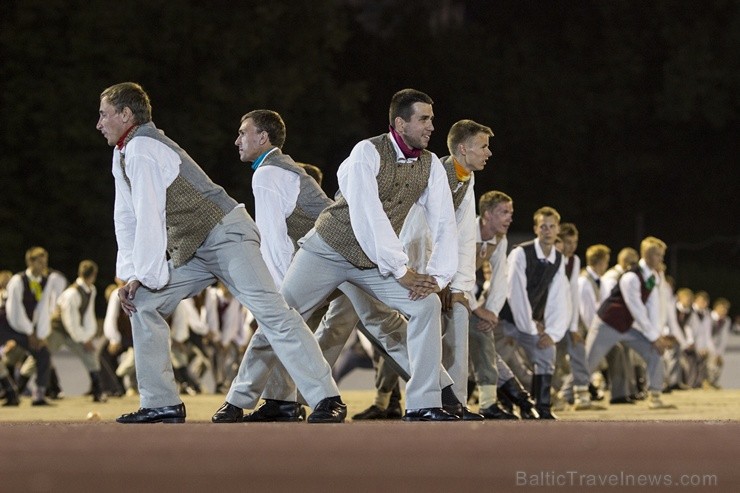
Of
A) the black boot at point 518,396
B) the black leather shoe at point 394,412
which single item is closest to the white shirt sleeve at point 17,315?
the black leather shoe at point 394,412

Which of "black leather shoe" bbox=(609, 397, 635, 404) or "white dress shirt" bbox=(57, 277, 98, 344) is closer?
"black leather shoe" bbox=(609, 397, 635, 404)

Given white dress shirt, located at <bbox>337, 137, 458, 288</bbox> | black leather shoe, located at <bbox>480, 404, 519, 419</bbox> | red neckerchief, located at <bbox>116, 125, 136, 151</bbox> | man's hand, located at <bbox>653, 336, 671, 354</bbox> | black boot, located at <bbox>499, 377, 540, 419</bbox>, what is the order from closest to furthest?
red neckerchief, located at <bbox>116, 125, 136, 151</bbox> < white dress shirt, located at <bbox>337, 137, 458, 288</bbox> < black leather shoe, located at <bbox>480, 404, 519, 419</bbox> < black boot, located at <bbox>499, 377, 540, 419</bbox> < man's hand, located at <bbox>653, 336, 671, 354</bbox>

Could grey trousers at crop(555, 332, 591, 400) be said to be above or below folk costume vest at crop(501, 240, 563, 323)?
below

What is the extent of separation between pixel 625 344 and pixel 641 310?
0.61 meters

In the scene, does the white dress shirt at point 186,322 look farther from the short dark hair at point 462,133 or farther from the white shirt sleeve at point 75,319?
the short dark hair at point 462,133

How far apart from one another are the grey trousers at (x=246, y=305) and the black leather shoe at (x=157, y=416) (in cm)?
4

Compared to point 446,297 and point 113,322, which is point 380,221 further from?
point 113,322

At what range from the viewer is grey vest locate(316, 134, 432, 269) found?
27.2 feet

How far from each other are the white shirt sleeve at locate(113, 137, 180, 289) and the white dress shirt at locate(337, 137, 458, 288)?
1.02 meters

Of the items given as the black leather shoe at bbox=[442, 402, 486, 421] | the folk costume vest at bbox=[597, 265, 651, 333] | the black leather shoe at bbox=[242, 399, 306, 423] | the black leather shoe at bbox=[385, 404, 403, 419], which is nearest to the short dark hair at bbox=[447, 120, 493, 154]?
the black leather shoe at bbox=[442, 402, 486, 421]

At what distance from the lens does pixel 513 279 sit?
12539 millimetres

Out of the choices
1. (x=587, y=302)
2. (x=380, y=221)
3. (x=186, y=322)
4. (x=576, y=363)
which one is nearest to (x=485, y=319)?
(x=380, y=221)

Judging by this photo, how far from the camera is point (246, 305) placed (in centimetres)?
800

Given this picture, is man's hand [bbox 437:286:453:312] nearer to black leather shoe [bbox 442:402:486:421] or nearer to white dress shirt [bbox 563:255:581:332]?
black leather shoe [bbox 442:402:486:421]
